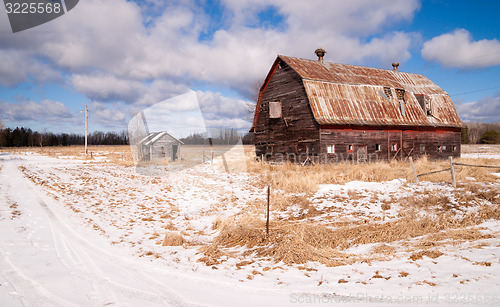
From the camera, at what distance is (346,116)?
2009 centimetres

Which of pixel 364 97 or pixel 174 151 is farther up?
pixel 364 97

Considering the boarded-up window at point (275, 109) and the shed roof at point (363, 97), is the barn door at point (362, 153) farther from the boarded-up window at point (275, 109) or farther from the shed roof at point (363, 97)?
the boarded-up window at point (275, 109)

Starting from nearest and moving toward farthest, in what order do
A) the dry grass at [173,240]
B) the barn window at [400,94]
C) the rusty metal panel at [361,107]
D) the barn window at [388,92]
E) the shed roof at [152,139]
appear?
the dry grass at [173,240] < the rusty metal panel at [361,107] < the barn window at [388,92] < the barn window at [400,94] < the shed roof at [152,139]

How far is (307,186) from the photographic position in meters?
11.7

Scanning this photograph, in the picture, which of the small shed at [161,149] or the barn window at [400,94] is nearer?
the barn window at [400,94]

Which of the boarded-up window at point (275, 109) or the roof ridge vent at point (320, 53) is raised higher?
the roof ridge vent at point (320, 53)

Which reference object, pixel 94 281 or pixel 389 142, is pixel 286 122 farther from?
pixel 94 281

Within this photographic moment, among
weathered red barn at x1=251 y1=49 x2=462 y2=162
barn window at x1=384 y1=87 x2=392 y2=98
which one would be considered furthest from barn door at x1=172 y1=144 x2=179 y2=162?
barn window at x1=384 y1=87 x2=392 y2=98

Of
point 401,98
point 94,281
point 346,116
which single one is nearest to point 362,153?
point 346,116

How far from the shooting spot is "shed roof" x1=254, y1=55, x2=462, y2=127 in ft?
65.3

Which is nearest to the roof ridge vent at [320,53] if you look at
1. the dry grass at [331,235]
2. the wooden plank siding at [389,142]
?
the wooden plank siding at [389,142]

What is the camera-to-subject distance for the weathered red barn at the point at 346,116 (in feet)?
65.2

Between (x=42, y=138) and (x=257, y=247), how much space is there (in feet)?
385

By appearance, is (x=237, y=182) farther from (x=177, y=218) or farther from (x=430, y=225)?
(x=430, y=225)
